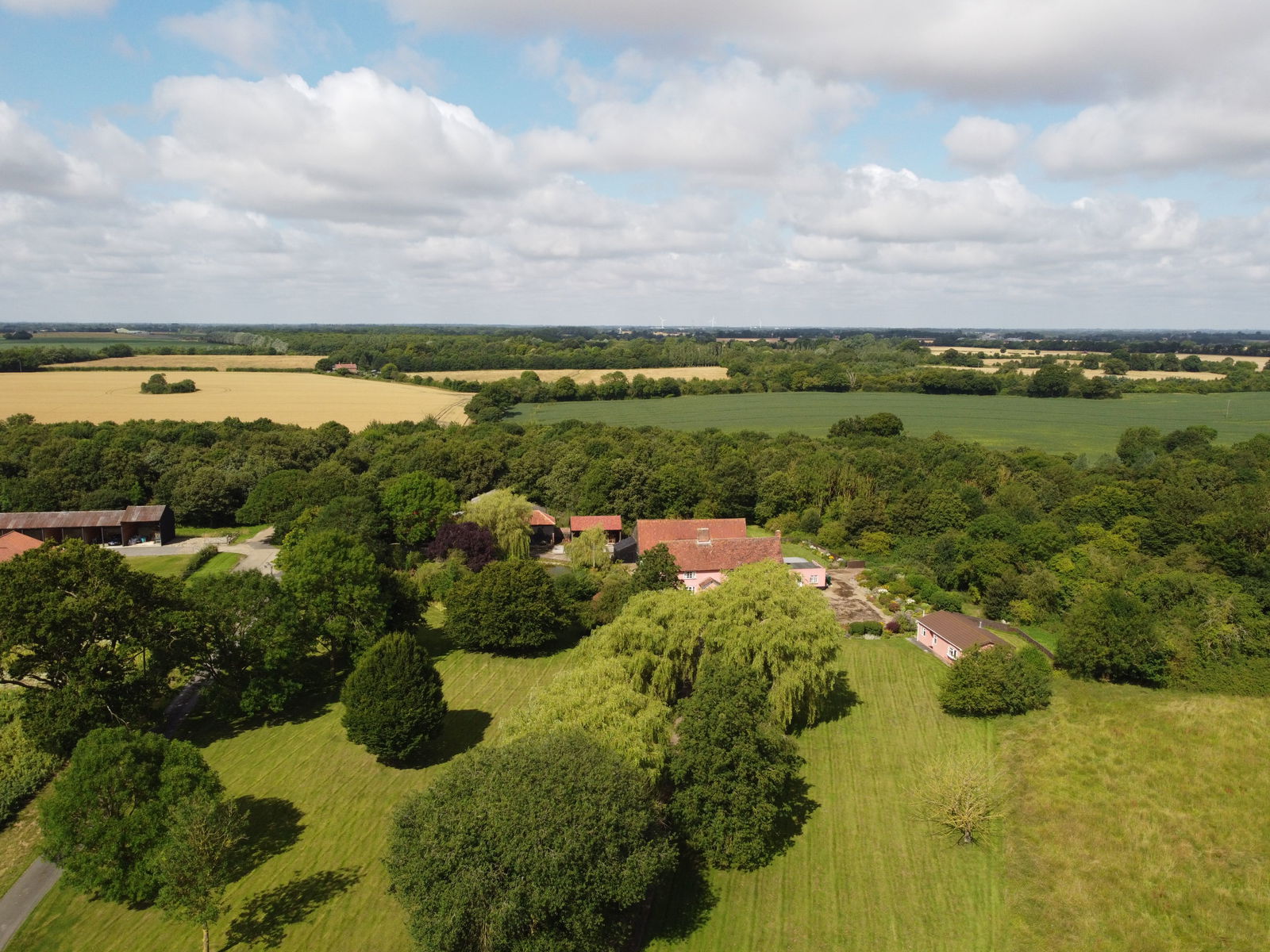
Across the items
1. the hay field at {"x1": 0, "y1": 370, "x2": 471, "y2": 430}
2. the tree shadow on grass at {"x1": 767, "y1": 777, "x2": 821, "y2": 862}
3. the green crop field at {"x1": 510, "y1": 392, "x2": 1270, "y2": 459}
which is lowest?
the tree shadow on grass at {"x1": 767, "y1": 777, "x2": 821, "y2": 862}

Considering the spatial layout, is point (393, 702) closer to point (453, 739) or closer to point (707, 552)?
point (453, 739)

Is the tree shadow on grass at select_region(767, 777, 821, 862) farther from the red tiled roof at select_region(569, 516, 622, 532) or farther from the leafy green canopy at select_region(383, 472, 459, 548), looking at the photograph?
the leafy green canopy at select_region(383, 472, 459, 548)

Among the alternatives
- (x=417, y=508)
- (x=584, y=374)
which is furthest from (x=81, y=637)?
(x=584, y=374)

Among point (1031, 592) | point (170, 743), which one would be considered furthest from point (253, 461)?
point (1031, 592)

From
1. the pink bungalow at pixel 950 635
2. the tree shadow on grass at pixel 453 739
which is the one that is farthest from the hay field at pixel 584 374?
the tree shadow on grass at pixel 453 739

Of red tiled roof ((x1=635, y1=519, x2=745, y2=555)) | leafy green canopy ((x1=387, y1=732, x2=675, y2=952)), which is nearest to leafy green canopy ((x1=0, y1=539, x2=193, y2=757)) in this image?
leafy green canopy ((x1=387, y1=732, x2=675, y2=952))

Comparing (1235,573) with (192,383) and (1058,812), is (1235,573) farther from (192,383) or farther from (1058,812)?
(192,383)
